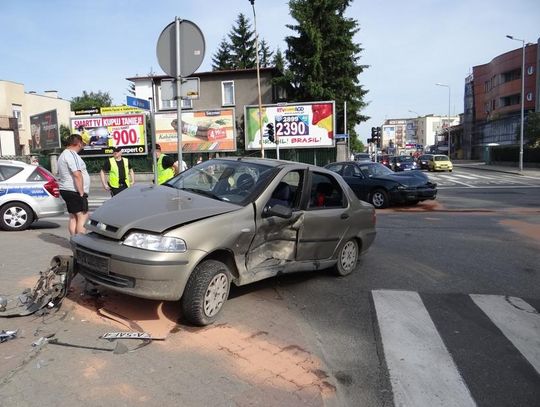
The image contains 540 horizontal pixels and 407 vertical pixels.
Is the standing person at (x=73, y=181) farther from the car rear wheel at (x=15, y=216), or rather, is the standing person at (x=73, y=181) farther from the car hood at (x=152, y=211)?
the car rear wheel at (x=15, y=216)

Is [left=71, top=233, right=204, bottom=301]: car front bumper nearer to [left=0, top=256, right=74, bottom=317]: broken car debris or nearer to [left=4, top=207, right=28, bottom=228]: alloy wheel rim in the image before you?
[left=0, top=256, right=74, bottom=317]: broken car debris

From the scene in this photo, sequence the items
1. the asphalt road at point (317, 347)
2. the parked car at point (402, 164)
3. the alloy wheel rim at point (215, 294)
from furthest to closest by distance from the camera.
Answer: the parked car at point (402, 164) → the alloy wheel rim at point (215, 294) → the asphalt road at point (317, 347)

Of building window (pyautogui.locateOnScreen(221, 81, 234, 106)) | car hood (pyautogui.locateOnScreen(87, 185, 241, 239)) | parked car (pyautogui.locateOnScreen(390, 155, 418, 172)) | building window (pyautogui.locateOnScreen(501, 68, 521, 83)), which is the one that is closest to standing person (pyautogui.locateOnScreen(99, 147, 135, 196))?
car hood (pyautogui.locateOnScreen(87, 185, 241, 239))

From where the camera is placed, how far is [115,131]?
31.0 metres

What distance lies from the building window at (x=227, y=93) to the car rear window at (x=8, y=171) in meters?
27.7

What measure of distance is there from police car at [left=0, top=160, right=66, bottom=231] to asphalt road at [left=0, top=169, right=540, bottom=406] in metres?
3.01

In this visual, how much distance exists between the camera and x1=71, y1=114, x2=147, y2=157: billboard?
30703 millimetres

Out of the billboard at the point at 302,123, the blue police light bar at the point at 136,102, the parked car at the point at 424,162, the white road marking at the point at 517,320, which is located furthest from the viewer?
the parked car at the point at 424,162

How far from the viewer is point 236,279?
4.85m

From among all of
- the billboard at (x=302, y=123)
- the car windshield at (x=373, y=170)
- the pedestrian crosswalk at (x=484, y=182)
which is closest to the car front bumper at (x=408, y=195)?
the car windshield at (x=373, y=170)

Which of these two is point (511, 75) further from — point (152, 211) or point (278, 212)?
point (152, 211)

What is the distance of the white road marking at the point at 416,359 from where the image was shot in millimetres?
3457

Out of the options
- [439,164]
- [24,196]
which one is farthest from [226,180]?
[439,164]

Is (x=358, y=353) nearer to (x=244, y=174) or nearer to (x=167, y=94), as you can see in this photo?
(x=244, y=174)
